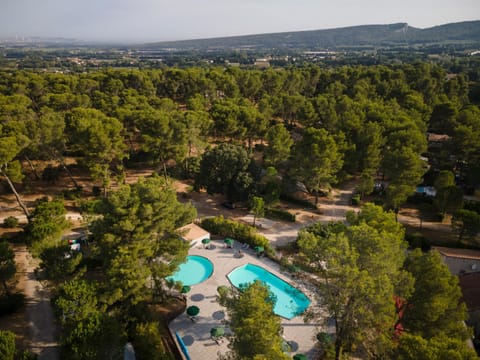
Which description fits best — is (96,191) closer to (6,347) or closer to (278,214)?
(278,214)

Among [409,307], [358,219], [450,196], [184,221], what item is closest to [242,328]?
[184,221]

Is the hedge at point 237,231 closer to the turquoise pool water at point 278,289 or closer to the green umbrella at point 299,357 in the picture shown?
the turquoise pool water at point 278,289

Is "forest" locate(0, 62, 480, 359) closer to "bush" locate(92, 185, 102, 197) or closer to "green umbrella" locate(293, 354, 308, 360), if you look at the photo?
"bush" locate(92, 185, 102, 197)

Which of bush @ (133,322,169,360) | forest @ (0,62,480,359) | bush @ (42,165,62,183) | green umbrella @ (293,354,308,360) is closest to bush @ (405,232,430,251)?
forest @ (0,62,480,359)

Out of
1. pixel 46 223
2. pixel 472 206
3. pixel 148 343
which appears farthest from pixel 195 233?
pixel 472 206

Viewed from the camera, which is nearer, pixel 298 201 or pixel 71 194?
pixel 71 194

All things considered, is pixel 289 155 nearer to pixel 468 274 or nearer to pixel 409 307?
pixel 468 274
